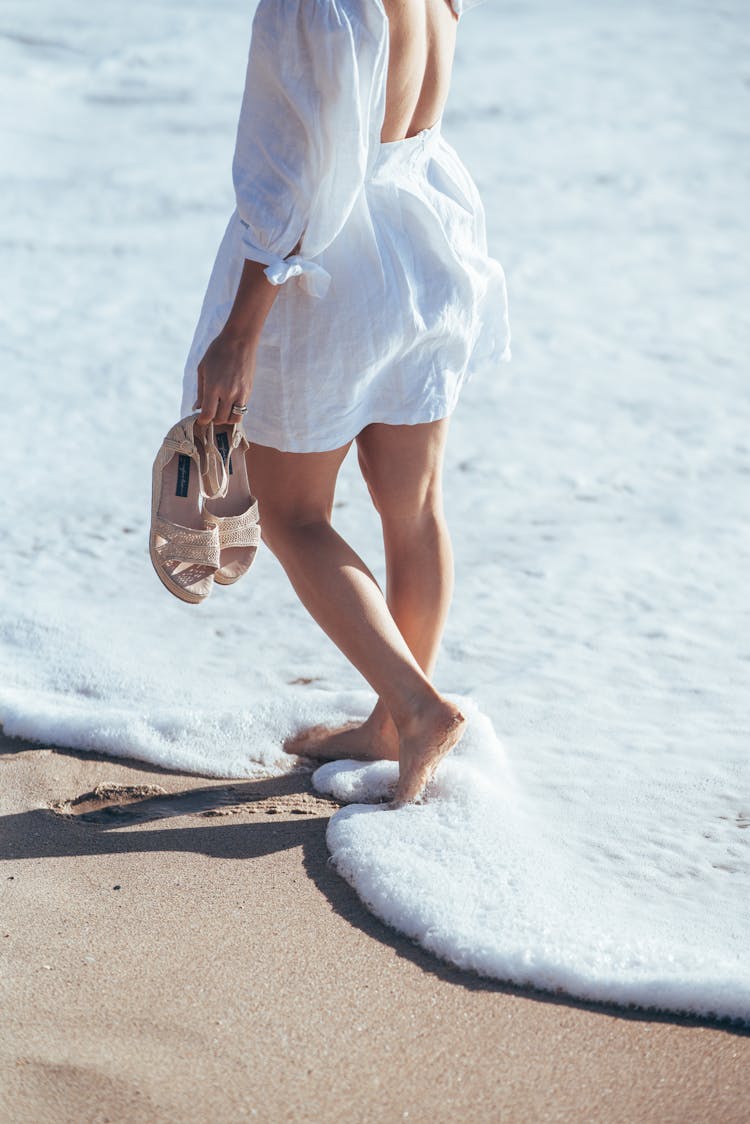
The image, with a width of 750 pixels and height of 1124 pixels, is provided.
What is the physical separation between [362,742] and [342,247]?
1.02m

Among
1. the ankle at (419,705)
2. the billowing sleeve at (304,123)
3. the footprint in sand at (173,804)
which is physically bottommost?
the footprint in sand at (173,804)

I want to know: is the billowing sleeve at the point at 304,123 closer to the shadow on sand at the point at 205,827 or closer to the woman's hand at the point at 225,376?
the woman's hand at the point at 225,376

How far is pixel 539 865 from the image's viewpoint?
2260 millimetres

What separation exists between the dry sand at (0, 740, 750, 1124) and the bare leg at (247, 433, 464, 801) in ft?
0.96

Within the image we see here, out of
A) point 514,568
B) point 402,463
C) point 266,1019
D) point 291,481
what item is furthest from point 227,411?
point 514,568

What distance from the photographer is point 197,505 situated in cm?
210

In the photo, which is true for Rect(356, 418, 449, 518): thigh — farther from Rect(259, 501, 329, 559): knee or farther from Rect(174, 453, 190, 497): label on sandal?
Rect(174, 453, 190, 497): label on sandal

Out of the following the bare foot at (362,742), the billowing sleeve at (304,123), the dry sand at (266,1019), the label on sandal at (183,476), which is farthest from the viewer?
the bare foot at (362,742)

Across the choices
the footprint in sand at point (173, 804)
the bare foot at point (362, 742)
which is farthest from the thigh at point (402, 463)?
the footprint in sand at point (173, 804)

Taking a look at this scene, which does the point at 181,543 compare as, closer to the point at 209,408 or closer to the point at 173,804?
the point at 209,408

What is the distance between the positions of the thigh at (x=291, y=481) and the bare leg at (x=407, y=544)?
9cm

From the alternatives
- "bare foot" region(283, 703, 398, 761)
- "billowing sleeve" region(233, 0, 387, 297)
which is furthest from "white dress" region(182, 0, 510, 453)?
"bare foot" region(283, 703, 398, 761)

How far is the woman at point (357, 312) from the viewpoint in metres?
1.90

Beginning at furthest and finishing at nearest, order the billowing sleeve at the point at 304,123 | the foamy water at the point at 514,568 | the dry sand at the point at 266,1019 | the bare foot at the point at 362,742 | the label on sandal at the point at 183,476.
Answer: the bare foot at the point at 362,742 < the foamy water at the point at 514,568 < the label on sandal at the point at 183,476 < the billowing sleeve at the point at 304,123 < the dry sand at the point at 266,1019
